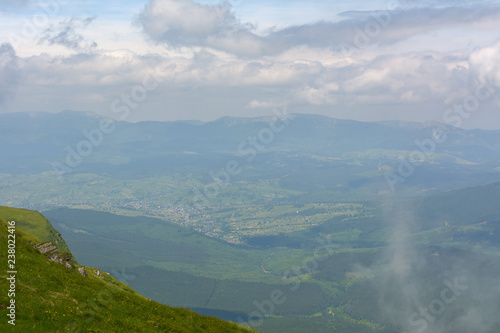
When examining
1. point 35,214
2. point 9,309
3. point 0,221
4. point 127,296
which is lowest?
point 9,309

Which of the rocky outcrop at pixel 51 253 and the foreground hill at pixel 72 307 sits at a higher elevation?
the rocky outcrop at pixel 51 253

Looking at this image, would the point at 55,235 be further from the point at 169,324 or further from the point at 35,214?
the point at 169,324

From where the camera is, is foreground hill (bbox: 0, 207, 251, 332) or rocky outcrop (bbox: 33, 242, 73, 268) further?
rocky outcrop (bbox: 33, 242, 73, 268)

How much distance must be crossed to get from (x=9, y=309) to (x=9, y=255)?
11956 mm

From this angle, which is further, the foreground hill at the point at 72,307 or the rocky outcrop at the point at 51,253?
the rocky outcrop at the point at 51,253

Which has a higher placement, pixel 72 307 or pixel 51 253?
pixel 51 253

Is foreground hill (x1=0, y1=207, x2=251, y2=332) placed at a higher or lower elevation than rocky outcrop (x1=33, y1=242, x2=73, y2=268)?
lower

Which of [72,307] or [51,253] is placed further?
[51,253]

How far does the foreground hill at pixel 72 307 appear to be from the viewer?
3458cm

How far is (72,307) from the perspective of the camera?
38625mm

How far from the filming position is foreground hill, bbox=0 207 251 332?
34.6 meters

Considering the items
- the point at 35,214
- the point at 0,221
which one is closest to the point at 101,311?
the point at 0,221

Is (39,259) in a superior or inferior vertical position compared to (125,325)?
superior

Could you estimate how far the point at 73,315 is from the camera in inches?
1465
